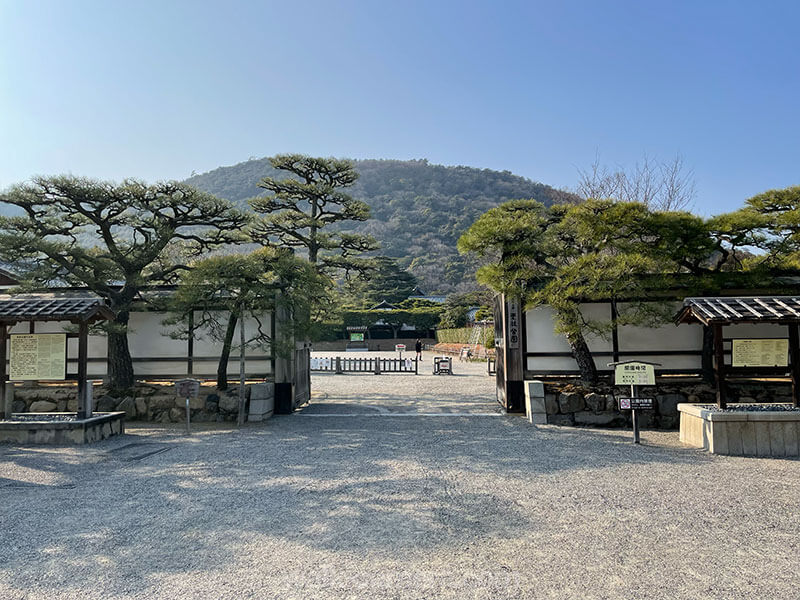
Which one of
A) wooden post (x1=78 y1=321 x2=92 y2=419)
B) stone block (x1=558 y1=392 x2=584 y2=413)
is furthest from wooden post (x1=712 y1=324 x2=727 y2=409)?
wooden post (x1=78 y1=321 x2=92 y2=419)

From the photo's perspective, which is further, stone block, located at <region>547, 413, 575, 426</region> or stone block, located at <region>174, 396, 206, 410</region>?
stone block, located at <region>174, 396, 206, 410</region>

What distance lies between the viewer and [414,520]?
14.3 feet

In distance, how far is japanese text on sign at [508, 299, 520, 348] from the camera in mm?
10336

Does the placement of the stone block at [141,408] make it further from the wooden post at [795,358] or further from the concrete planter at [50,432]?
the wooden post at [795,358]

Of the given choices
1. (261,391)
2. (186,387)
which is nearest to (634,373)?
(261,391)

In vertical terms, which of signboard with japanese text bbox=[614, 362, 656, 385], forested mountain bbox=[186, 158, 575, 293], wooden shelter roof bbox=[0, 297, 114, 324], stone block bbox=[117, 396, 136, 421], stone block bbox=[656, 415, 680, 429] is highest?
forested mountain bbox=[186, 158, 575, 293]

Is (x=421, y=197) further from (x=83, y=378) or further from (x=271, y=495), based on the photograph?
(x=271, y=495)

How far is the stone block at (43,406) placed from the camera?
10.5 m

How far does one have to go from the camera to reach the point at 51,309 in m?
7.93

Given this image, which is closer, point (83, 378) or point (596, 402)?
point (83, 378)

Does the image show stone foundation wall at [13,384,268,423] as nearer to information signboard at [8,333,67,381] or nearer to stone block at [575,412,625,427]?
information signboard at [8,333,67,381]

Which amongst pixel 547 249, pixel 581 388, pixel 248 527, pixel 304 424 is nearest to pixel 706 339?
pixel 581 388

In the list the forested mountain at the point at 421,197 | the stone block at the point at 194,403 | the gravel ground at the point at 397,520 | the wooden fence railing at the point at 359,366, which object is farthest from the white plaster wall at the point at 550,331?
the forested mountain at the point at 421,197

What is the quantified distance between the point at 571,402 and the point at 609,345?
176 cm
